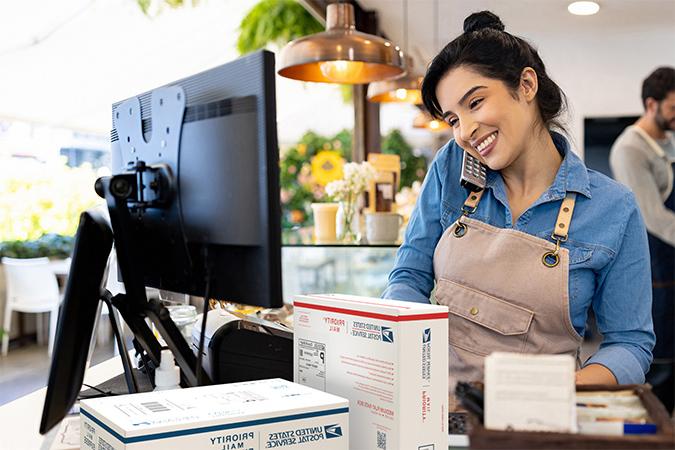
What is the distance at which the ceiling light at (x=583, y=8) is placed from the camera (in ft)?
15.6

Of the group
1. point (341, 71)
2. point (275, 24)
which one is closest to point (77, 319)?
point (341, 71)

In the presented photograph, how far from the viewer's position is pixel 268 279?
90 centimetres

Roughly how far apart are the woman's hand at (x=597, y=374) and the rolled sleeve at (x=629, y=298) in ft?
0.23

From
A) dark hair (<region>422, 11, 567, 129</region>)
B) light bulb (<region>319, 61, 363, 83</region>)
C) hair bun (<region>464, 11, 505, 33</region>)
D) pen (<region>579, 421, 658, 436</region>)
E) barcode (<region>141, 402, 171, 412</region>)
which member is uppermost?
light bulb (<region>319, 61, 363, 83</region>)

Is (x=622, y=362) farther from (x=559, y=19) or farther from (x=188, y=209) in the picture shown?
(x=559, y=19)

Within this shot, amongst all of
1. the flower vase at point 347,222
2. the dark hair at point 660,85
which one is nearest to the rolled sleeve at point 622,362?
the flower vase at point 347,222

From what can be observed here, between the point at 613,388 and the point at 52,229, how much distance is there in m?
5.91

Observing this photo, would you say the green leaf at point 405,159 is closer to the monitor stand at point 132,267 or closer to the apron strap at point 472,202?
the apron strap at point 472,202

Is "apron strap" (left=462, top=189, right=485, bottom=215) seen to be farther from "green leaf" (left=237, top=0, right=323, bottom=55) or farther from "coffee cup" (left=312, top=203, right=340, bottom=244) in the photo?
"green leaf" (left=237, top=0, right=323, bottom=55)

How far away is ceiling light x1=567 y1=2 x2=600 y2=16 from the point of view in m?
4.77

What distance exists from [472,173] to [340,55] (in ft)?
3.24

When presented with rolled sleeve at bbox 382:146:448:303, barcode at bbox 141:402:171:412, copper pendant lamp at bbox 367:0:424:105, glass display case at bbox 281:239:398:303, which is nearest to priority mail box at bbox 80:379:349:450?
barcode at bbox 141:402:171:412

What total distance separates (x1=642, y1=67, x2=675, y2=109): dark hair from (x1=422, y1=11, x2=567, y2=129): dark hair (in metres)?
2.46

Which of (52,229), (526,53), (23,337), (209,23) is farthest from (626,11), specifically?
(23,337)
